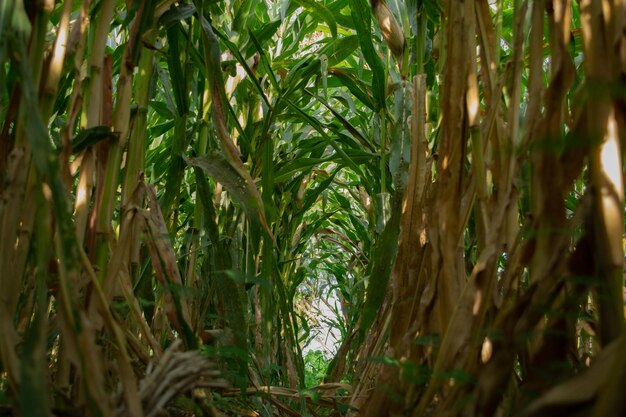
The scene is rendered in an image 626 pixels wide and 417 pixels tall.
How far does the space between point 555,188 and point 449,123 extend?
14cm

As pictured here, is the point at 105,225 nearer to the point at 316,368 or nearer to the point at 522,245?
the point at 522,245

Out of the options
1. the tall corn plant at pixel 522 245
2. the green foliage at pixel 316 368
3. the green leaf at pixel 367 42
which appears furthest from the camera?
the green foliage at pixel 316 368

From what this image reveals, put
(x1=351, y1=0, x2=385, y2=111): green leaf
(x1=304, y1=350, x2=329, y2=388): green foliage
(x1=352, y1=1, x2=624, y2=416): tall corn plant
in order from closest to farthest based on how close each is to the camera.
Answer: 1. (x1=352, y1=1, x2=624, y2=416): tall corn plant
2. (x1=351, y1=0, x2=385, y2=111): green leaf
3. (x1=304, y1=350, x2=329, y2=388): green foliage

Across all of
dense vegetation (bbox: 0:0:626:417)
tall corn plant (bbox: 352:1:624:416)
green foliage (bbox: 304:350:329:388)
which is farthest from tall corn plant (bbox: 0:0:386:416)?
green foliage (bbox: 304:350:329:388)

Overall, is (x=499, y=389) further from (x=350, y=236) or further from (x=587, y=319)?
(x=350, y=236)

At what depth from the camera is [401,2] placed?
3.44 feet

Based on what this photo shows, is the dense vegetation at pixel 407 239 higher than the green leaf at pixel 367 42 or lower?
lower

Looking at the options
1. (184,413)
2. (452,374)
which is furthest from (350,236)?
(452,374)

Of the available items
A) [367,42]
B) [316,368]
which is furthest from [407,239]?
[316,368]

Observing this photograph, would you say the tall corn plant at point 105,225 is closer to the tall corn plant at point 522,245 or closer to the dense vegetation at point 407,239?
the dense vegetation at point 407,239

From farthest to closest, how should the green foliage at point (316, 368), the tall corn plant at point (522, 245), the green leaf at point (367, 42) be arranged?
the green foliage at point (316, 368) < the green leaf at point (367, 42) < the tall corn plant at point (522, 245)

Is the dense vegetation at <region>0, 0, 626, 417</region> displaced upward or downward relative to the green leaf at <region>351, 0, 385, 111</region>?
downward

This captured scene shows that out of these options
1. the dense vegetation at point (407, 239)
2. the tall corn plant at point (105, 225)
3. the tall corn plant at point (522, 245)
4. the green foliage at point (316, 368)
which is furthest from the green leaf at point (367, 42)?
the green foliage at point (316, 368)

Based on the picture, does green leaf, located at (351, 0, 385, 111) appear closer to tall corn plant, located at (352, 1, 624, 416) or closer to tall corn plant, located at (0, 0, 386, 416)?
tall corn plant, located at (0, 0, 386, 416)
